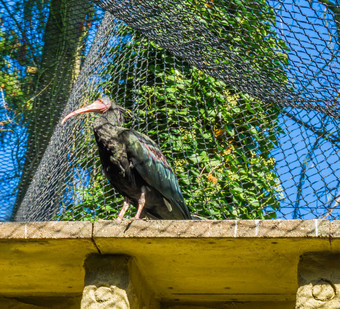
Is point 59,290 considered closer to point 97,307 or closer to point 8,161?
point 97,307

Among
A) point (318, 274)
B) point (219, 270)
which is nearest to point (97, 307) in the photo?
point (219, 270)

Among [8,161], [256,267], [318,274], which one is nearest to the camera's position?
[318,274]

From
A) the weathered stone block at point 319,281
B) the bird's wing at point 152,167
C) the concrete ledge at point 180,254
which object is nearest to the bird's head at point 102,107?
the bird's wing at point 152,167

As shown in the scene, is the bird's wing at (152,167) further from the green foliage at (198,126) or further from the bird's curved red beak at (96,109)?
the green foliage at (198,126)

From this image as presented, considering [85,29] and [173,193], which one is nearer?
[173,193]

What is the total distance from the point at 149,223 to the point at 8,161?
480 centimetres

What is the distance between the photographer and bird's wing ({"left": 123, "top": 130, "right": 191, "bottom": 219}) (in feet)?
13.1

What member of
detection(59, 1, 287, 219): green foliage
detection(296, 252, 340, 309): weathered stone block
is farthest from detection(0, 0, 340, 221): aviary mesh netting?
detection(296, 252, 340, 309): weathered stone block

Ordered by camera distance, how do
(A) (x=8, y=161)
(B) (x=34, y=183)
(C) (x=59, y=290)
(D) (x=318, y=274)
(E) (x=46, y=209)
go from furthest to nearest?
1. (A) (x=8, y=161)
2. (B) (x=34, y=183)
3. (E) (x=46, y=209)
4. (C) (x=59, y=290)
5. (D) (x=318, y=274)

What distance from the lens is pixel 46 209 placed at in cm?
511

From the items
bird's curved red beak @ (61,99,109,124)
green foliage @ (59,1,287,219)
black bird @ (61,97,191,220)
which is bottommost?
black bird @ (61,97,191,220)

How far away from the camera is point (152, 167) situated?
13.2 ft

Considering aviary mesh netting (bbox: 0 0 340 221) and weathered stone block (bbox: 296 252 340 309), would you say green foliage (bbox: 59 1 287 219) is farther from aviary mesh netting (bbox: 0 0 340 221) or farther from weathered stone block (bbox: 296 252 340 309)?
weathered stone block (bbox: 296 252 340 309)

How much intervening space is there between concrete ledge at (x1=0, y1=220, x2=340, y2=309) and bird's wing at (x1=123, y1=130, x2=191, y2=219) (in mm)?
772
